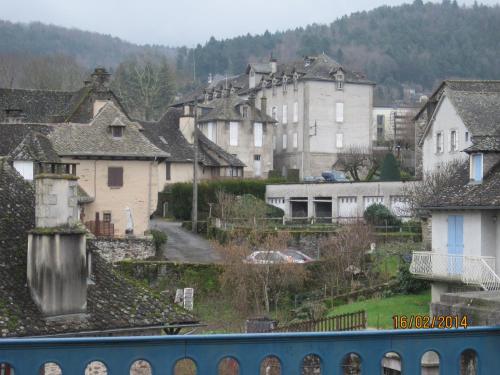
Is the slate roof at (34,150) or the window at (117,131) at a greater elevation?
the window at (117,131)

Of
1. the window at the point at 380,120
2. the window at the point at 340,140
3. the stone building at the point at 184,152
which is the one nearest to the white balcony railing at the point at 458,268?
the stone building at the point at 184,152

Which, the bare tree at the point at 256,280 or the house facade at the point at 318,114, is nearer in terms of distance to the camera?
the bare tree at the point at 256,280

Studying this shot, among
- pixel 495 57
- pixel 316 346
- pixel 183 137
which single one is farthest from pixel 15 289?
pixel 495 57

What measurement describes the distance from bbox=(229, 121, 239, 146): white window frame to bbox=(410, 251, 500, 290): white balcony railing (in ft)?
152

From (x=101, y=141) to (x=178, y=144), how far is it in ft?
67.2

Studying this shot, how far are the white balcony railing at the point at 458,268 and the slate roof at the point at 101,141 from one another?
1946 centimetres

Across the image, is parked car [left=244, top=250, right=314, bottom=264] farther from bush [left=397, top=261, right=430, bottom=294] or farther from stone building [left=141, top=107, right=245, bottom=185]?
stone building [left=141, top=107, right=245, bottom=185]

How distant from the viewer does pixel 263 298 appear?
1459 inches

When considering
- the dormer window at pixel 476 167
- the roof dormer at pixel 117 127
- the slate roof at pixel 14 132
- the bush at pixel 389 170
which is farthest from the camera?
the bush at pixel 389 170

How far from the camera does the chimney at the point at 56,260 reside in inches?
644

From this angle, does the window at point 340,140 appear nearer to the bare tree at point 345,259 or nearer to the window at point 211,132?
the window at point 211,132

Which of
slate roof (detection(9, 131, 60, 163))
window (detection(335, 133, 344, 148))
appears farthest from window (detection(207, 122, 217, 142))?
slate roof (detection(9, 131, 60, 163))

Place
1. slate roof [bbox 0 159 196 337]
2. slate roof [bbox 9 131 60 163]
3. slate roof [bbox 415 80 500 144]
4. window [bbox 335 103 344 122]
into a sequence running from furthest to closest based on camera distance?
window [bbox 335 103 344 122]
slate roof [bbox 415 80 500 144]
slate roof [bbox 9 131 60 163]
slate roof [bbox 0 159 196 337]

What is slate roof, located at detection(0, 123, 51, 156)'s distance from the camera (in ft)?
141
